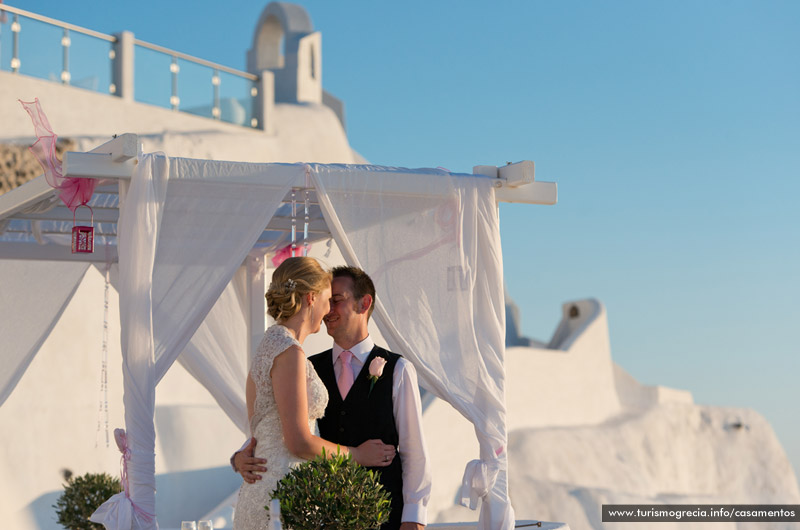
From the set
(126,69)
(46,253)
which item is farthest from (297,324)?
(126,69)

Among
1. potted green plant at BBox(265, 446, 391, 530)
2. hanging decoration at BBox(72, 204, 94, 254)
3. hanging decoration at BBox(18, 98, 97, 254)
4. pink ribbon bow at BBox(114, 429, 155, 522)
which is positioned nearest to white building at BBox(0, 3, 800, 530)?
hanging decoration at BBox(72, 204, 94, 254)

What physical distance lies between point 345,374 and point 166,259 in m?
1.69

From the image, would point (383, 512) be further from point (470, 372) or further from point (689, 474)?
point (689, 474)

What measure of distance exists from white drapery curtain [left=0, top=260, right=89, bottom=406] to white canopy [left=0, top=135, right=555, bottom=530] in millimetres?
1965

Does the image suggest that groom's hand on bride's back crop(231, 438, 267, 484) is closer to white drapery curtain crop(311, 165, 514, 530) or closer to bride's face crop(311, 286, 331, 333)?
bride's face crop(311, 286, 331, 333)

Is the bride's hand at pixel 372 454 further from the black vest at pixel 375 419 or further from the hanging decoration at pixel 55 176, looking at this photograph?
the hanging decoration at pixel 55 176

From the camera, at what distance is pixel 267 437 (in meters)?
3.69

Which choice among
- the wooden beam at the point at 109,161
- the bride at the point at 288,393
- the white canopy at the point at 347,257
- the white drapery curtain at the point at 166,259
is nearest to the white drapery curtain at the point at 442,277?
the white canopy at the point at 347,257

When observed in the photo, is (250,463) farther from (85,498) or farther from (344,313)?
(85,498)

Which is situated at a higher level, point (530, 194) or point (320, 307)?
point (530, 194)

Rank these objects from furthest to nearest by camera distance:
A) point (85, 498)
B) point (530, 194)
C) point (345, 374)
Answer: point (85, 498) < point (530, 194) < point (345, 374)

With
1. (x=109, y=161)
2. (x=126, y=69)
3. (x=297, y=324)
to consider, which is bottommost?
(x=297, y=324)

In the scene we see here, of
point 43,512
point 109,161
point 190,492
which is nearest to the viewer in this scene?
point 109,161

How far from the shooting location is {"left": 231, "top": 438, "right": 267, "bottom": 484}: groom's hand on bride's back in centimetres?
371
